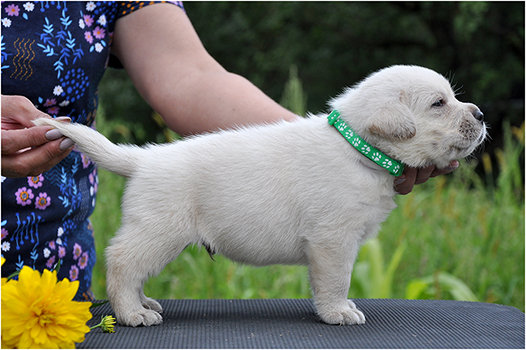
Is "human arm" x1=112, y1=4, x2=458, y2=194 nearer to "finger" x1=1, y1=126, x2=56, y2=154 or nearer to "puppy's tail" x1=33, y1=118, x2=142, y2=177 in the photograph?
"puppy's tail" x1=33, y1=118, x2=142, y2=177

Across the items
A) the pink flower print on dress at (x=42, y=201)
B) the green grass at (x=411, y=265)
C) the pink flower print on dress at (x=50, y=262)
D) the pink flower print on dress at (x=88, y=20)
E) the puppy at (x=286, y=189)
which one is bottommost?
the green grass at (x=411, y=265)

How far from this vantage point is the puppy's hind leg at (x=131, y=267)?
58.2 inches

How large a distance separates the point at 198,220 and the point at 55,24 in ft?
2.78

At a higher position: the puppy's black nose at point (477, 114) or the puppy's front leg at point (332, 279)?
the puppy's black nose at point (477, 114)

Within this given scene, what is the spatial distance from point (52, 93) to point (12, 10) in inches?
11.8

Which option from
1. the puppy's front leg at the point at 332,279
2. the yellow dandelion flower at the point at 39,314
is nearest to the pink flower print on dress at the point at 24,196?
the yellow dandelion flower at the point at 39,314

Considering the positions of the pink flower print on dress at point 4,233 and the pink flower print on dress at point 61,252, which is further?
the pink flower print on dress at point 61,252

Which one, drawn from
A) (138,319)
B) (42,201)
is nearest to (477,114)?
(138,319)

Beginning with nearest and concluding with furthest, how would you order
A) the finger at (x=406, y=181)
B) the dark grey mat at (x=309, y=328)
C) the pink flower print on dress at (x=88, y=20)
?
the dark grey mat at (x=309, y=328)
the finger at (x=406, y=181)
the pink flower print on dress at (x=88, y=20)

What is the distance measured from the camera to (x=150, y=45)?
6.48 ft

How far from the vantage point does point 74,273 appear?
1.89m

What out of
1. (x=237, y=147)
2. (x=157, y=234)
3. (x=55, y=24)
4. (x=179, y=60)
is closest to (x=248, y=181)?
(x=237, y=147)

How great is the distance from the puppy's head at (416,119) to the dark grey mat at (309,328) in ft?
1.56

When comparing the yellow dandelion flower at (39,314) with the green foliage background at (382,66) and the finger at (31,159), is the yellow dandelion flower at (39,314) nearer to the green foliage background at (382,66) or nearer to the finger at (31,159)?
the finger at (31,159)
